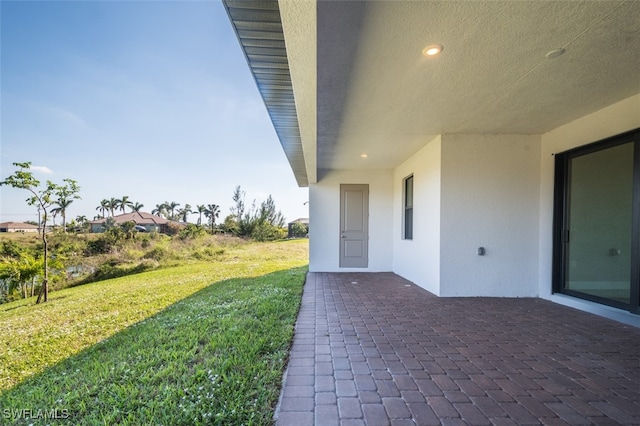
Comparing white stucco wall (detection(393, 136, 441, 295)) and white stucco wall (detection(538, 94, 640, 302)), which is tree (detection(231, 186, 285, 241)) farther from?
white stucco wall (detection(538, 94, 640, 302))

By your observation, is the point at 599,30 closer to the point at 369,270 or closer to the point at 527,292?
the point at 527,292

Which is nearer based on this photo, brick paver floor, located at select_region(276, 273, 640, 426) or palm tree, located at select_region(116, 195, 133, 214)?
brick paver floor, located at select_region(276, 273, 640, 426)

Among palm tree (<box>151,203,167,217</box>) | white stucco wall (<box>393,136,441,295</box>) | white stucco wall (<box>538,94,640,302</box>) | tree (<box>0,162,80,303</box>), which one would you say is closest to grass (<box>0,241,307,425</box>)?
tree (<box>0,162,80,303</box>)

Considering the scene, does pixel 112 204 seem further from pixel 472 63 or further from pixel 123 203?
pixel 472 63

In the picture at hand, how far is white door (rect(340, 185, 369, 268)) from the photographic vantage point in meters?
7.05

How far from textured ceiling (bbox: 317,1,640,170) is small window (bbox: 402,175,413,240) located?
213cm

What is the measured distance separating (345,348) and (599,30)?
3168 millimetres

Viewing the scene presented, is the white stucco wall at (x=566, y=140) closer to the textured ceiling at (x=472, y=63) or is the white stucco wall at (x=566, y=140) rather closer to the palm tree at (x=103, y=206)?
the textured ceiling at (x=472, y=63)

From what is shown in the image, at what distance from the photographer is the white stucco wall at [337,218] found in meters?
7.02

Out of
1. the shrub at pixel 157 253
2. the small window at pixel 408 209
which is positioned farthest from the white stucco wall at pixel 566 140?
the shrub at pixel 157 253

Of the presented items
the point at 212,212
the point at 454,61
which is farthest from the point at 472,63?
the point at 212,212

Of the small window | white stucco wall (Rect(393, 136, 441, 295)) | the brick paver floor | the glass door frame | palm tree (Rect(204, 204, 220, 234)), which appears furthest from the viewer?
palm tree (Rect(204, 204, 220, 234))

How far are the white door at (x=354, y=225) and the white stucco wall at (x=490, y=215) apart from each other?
2.78m

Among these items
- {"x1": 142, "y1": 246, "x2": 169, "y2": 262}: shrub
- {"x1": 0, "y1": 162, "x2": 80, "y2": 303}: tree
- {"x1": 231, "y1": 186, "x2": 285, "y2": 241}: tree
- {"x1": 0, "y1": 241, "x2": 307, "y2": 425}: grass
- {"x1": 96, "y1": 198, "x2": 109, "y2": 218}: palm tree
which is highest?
{"x1": 96, "y1": 198, "x2": 109, "y2": 218}: palm tree
